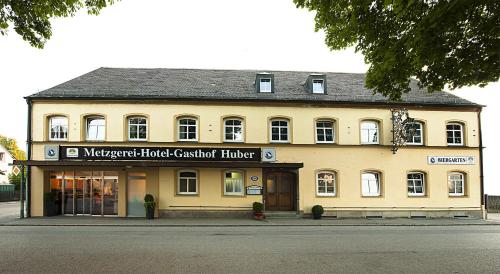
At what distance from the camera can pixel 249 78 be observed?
24.2 meters

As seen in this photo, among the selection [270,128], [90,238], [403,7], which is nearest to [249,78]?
[270,128]

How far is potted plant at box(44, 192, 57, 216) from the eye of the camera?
65.9 ft

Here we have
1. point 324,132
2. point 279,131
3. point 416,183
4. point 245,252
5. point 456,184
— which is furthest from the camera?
point 456,184

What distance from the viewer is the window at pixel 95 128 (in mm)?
20625

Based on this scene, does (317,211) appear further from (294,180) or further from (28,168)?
(28,168)

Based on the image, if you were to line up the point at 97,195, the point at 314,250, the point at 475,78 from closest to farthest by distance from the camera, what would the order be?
1. the point at 475,78
2. the point at 314,250
3. the point at 97,195

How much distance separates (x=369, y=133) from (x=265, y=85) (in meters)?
6.73

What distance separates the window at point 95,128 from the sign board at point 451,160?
18652 millimetres

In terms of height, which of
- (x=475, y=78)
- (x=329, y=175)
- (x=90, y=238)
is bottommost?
(x=90, y=238)

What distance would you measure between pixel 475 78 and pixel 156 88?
1658cm

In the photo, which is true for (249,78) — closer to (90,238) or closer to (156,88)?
(156,88)

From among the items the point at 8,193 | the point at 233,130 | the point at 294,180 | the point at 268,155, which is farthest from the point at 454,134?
the point at 8,193

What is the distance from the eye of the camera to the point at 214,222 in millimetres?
18109

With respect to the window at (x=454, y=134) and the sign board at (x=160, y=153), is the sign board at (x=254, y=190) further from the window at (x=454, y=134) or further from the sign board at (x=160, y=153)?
the window at (x=454, y=134)
